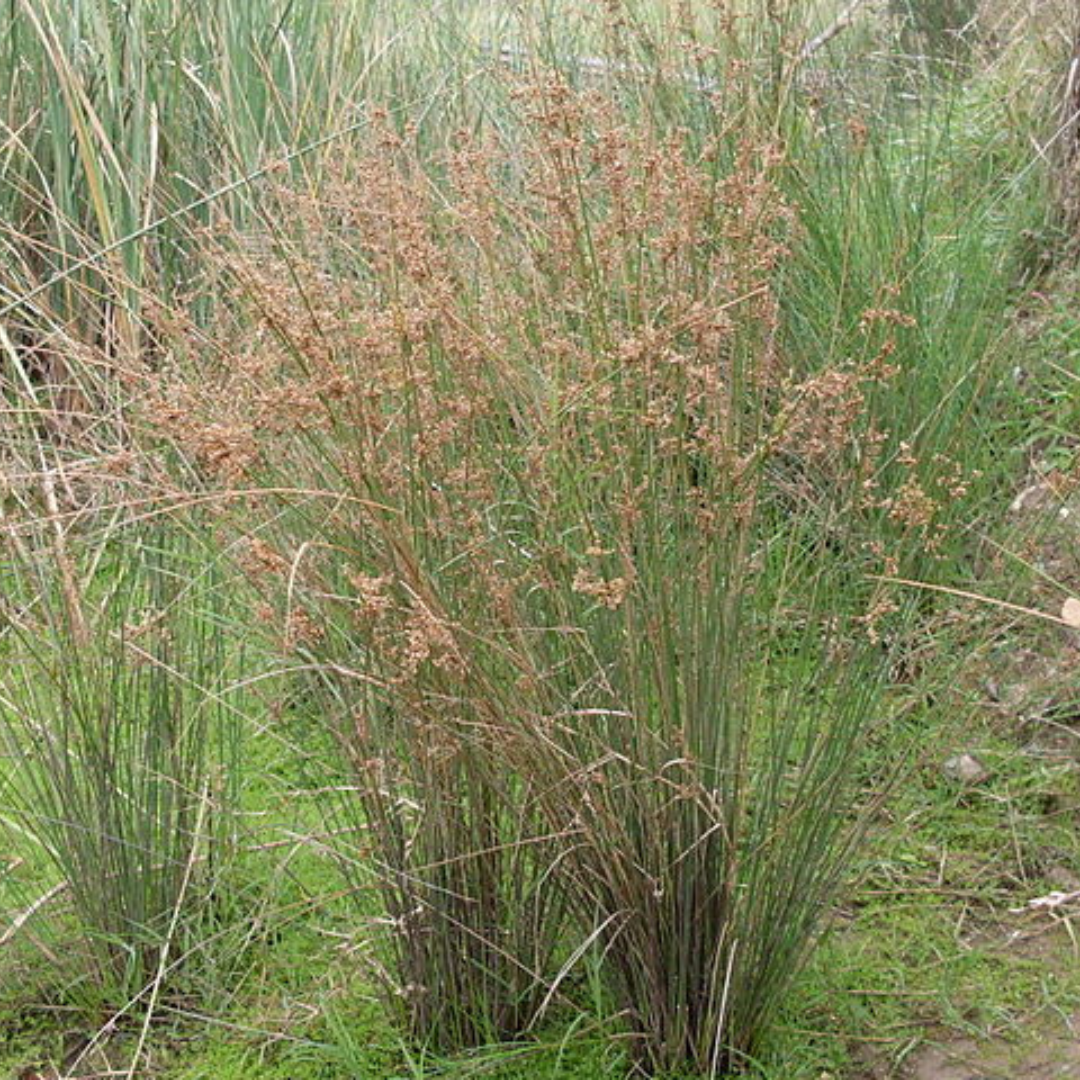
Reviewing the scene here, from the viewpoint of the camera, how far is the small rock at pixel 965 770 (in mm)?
3389

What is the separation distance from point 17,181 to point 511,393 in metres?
3.04

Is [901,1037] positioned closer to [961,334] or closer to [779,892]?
[779,892]

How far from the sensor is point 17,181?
16.8 feet

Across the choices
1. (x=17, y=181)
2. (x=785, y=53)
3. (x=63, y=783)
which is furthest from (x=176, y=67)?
(x=63, y=783)

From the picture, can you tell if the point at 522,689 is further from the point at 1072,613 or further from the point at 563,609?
the point at 1072,613

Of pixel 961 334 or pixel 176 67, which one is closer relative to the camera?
pixel 961 334

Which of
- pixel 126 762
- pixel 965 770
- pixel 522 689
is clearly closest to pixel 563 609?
pixel 522 689

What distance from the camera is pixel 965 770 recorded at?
3400mm

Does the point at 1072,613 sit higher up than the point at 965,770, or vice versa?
the point at 1072,613

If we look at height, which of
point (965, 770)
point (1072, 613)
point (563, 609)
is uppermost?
point (563, 609)

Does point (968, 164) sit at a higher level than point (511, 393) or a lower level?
lower

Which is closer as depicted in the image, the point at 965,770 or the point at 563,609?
the point at 563,609

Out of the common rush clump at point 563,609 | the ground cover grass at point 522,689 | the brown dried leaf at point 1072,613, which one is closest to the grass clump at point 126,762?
the ground cover grass at point 522,689

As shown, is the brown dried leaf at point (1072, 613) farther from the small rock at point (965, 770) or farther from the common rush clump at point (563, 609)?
the small rock at point (965, 770)
